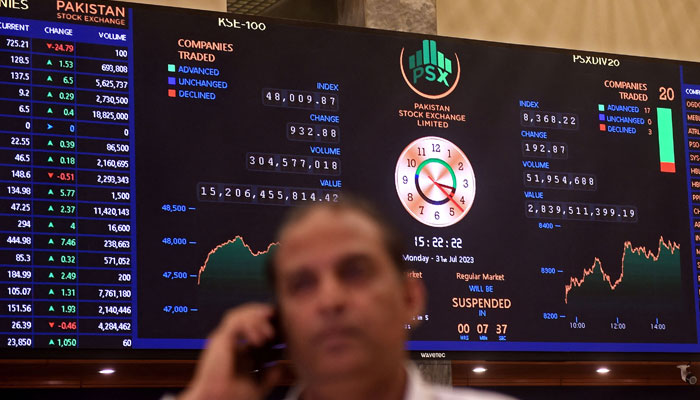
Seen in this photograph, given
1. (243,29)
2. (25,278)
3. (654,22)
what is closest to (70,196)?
(25,278)

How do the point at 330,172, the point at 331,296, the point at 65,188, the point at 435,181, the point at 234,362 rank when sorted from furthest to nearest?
1. the point at 435,181
2. the point at 330,172
3. the point at 65,188
4. the point at 234,362
5. the point at 331,296

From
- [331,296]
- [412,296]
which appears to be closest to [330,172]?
[412,296]

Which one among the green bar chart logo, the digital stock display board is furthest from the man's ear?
the green bar chart logo

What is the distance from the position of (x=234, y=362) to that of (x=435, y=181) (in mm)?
3438

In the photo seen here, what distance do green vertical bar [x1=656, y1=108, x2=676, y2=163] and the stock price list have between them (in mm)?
2564

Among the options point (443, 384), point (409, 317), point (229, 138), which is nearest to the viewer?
point (409, 317)

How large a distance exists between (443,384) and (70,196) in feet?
6.41

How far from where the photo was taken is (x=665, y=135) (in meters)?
5.80

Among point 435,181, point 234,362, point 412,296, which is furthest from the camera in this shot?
point 435,181

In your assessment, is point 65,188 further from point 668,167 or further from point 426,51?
point 668,167

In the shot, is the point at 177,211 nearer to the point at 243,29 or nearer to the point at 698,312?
the point at 243,29

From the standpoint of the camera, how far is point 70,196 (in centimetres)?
480

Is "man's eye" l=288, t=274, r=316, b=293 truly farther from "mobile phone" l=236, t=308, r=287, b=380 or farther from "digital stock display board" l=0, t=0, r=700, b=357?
"digital stock display board" l=0, t=0, r=700, b=357

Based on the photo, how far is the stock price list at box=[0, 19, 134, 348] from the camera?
4.68 meters
